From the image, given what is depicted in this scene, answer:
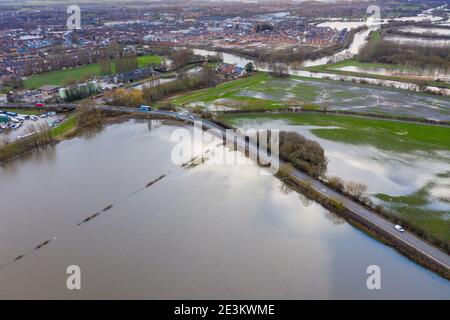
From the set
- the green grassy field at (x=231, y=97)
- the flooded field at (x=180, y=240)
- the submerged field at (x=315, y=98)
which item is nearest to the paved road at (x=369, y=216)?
the flooded field at (x=180, y=240)

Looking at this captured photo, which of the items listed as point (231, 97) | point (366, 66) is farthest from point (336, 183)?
point (366, 66)

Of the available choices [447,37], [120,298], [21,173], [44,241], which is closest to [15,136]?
[21,173]

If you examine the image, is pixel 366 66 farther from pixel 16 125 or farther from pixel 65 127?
pixel 16 125

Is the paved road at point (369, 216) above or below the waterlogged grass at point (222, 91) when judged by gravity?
below

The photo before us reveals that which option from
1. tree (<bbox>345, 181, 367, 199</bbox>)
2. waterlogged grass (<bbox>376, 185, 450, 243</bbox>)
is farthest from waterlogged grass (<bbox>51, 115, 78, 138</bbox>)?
waterlogged grass (<bbox>376, 185, 450, 243</bbox>)

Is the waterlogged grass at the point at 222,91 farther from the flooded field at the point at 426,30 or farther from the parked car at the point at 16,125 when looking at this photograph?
the flooded field at the point at 426,30

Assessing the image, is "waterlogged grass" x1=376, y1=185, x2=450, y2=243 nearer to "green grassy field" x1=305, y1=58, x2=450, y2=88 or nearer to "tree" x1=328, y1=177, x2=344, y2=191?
"tree" x1=328, y1=177, x2=344, y2=191
